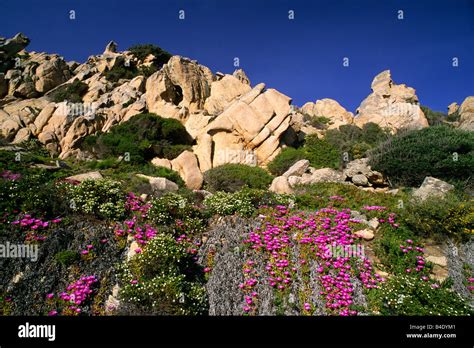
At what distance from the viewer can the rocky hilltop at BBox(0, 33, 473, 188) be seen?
22.2 meters

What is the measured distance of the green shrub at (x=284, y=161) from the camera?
65.5 ft

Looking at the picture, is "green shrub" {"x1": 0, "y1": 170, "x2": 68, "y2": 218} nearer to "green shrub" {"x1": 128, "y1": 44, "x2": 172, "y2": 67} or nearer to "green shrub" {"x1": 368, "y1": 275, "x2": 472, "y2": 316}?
"green shrub" {"x1": 368, "y1": 275, "x2": 472, "y2": 316}

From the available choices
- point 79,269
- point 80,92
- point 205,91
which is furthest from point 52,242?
point 80,92

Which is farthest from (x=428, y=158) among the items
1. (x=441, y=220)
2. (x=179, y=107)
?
(x=179, y=107)

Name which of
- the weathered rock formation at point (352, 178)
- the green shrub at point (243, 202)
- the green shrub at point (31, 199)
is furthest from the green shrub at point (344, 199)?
the green shrub at point (31, 199)

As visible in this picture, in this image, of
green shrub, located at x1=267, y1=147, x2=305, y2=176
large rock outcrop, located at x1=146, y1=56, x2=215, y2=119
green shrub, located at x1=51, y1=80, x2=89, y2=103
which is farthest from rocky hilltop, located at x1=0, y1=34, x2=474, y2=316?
green shrub, located at x1=51, y1=80, x2=89, y2=103

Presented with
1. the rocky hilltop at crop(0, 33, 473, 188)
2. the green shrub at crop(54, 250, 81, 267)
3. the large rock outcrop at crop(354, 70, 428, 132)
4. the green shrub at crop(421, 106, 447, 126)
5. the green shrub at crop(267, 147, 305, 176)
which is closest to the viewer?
the green shrub at crop(54, 250, 81, 267)

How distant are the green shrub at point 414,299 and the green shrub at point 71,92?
1325 inches

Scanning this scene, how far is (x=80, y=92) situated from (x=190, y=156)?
21.8m

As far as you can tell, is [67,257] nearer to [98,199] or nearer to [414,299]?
[98,199]

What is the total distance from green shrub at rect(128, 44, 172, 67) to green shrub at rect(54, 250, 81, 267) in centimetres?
4161

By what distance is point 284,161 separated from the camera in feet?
66.2

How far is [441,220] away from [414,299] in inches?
130

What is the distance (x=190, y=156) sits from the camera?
19.3m
